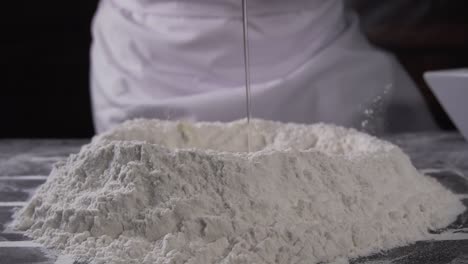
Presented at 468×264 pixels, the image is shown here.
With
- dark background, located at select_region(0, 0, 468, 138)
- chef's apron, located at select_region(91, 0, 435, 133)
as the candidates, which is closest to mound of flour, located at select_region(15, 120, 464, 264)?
chef's apron, located at select_region(91, 0, 435, 133)

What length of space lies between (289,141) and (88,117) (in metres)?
1.15

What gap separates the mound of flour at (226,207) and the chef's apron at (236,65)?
1.67 feet

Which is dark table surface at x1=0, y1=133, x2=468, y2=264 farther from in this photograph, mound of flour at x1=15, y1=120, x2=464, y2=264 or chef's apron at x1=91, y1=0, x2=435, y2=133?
chef's apron at x1=91, y1=0, x2=435, y2=133

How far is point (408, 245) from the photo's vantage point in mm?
845

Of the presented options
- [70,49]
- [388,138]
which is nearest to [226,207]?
[388,138]

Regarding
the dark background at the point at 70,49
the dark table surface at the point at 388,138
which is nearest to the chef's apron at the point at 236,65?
the dark table surface at the point at 388,138

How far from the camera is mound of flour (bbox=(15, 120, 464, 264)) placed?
785 mm

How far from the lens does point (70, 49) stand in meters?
2.07

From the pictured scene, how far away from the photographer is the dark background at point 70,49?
78.7 inches

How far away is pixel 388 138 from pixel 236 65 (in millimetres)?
329

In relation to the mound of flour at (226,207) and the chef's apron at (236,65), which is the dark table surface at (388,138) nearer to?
the mound of flour at (226,207)

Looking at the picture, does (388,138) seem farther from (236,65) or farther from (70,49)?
(70,49)

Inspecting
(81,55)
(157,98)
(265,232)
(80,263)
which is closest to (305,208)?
(265,232)

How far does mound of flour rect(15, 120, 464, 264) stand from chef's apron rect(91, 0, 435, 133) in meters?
0.51
